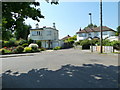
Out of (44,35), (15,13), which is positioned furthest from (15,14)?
(44,35)

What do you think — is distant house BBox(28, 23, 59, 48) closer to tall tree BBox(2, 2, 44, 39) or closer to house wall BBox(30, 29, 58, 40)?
house wall BBox(30, 29, 58, 40)

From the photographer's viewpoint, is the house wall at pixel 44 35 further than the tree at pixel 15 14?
Yes

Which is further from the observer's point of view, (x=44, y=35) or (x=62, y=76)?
(x=44, y=35)

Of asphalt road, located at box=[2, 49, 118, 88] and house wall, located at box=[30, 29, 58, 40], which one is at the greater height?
house wall, located at box=[30, 29, 58, 40]

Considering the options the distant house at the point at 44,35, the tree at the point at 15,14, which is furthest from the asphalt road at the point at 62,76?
the distant house at the point at 44,35

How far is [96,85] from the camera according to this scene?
15.6 ft

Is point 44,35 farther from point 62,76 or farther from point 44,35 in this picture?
point 62,76

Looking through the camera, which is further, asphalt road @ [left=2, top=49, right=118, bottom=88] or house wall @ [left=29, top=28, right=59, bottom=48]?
house wall @ [left=29, top=28, right=59, bottom=48]

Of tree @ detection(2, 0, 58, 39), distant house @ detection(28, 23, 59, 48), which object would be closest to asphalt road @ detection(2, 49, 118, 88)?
tree @ detection(2, 0, 58, 39)

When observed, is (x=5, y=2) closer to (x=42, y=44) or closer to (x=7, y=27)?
(x=7, y=27)

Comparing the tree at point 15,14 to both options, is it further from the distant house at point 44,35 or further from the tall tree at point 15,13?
the distant house at point 44,35

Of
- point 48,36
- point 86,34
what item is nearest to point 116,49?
point 48,36

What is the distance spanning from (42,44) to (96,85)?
1371 inches

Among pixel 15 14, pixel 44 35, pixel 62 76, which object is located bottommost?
pixel 62 76
